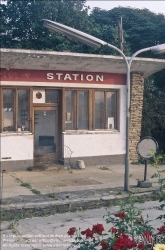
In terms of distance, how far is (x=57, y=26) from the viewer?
37.5 feet

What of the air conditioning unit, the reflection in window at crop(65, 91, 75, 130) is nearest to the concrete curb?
the reflection in window at crop(65, 91, 75, 130)

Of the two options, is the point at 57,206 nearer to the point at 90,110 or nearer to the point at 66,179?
the point at 66,179

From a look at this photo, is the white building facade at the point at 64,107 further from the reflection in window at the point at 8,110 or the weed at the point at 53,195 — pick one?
the weed at the point at 53,195

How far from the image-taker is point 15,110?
13703 mm

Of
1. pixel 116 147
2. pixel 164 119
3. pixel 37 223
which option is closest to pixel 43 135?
pixel 116 147

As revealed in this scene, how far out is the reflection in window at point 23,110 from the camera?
13836 mm

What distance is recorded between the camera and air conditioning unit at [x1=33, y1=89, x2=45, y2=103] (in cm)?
1409

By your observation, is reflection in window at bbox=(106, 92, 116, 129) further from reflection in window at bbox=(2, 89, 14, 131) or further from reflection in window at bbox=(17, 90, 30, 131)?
reflection in window at bbox=(2, 89, 14, 131)

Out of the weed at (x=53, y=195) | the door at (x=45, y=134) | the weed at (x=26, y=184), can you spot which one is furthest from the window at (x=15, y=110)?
the weed at (x=53, y=195)

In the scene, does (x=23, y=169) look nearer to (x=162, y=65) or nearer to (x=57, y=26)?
(x=57, y=26)

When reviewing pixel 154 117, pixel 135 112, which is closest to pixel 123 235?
pixel 135 112

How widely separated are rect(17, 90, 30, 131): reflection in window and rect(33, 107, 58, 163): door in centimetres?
37

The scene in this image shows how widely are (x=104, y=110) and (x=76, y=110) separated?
110 centimetres

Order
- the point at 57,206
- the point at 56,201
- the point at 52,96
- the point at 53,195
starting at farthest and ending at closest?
the point at 52,96, the point at 53,195, the point at 56,201, the point at 57,206
